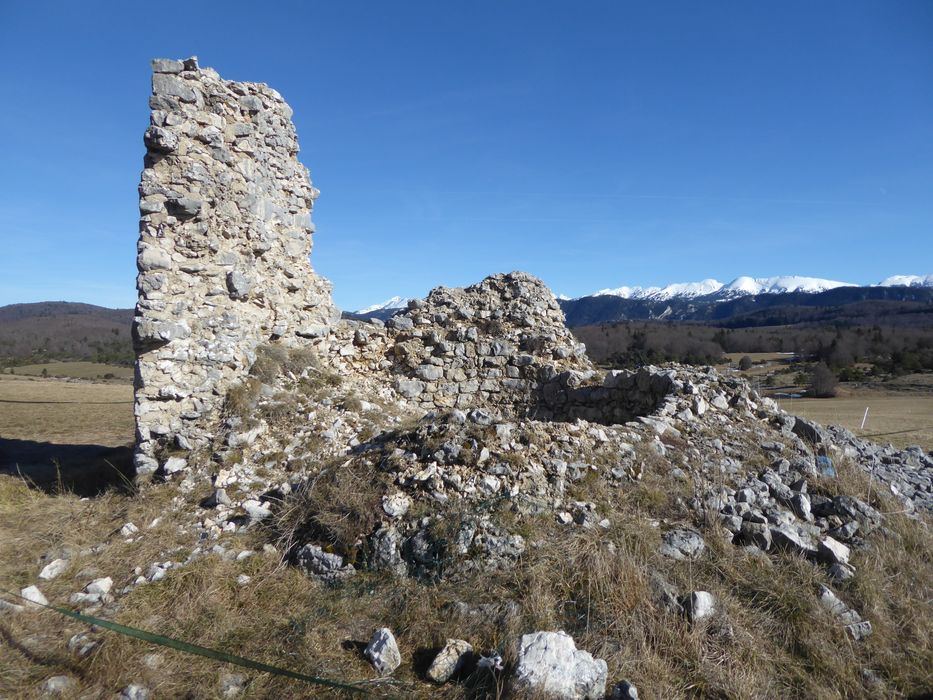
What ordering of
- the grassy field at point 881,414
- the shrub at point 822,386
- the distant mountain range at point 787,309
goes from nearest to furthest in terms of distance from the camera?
the grassy field at point 881,414
the shrub at point 822,386
the distant mountain range at point 787,309

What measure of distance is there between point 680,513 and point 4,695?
5.24 m

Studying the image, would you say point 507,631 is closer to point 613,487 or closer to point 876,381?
point 613,487

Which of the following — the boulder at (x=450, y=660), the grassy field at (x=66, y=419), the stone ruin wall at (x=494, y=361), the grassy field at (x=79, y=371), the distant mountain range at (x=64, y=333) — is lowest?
the boulder at (x=450, y=660)

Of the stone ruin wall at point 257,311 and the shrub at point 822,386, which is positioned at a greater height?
the stone ruin wall at point 257,311

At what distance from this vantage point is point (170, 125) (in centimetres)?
746

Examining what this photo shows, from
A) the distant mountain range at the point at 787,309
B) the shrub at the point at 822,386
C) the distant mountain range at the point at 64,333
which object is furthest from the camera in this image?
the distant mountain range at the point at 787,309

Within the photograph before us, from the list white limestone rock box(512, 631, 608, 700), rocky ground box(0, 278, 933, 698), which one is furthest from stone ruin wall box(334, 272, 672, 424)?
white limestone rock box(512, 631, 608, 700)

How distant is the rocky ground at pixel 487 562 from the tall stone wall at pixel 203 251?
0.59 m

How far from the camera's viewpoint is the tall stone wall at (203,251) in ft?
23.1

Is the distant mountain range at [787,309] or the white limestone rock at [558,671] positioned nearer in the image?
the white limestone rock at [558,671]

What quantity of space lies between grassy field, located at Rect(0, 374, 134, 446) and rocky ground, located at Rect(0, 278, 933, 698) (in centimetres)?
629

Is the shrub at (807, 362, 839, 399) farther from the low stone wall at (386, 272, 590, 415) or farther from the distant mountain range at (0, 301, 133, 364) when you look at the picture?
the distant mountain range at (0, 301, 133, 364)

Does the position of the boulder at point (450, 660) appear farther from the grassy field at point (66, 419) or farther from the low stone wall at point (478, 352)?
the grassy field at point (66, 419)

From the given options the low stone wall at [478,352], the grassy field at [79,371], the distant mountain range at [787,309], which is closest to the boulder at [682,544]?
the low stone wall at [478,352]
